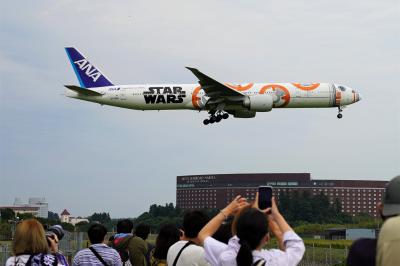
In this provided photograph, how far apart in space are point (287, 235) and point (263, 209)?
1.09ft

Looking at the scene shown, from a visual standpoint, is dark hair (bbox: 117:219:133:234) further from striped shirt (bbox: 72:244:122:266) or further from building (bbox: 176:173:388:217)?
building (bbox: 176:173:388:217)

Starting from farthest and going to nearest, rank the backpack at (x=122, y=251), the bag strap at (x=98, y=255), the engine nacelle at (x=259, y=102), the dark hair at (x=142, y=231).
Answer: the engine nacelle at (x=259, y=102)
the dark hair at (x=142, y=231)
the backpack at (x=122, y=251)
the bag strap at (x=98, y=255)

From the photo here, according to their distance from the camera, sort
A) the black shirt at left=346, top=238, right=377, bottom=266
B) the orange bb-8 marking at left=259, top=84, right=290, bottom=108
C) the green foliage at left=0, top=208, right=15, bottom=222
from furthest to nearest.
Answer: the green foliage at left=0, top=208, right=15, bottom=222 < the orange bb-8 marking at left=259, top=84, right=290, bottom=108 < the black shirt at left=346, top=238, right=377, bottom=266

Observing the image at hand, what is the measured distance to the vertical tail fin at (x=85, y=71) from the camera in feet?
180

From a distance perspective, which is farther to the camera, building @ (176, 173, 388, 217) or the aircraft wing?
building @ (176, 173, 388, 217)

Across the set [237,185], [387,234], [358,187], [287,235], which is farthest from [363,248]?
[358,187]

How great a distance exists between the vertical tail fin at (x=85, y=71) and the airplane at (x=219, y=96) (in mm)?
2484

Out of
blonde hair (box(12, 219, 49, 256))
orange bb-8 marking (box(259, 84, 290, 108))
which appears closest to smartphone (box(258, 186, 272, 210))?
blonde hair (box(12, 219, 49, 256))

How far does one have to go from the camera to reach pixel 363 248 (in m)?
5.25

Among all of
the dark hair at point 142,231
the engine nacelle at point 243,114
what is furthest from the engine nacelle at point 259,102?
the dark hair at point 142,231

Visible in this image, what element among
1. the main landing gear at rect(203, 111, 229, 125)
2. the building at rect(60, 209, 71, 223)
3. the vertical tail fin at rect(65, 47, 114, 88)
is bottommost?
the building at rect(60, 209, 71, 223)

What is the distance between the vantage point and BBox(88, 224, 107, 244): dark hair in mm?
9820

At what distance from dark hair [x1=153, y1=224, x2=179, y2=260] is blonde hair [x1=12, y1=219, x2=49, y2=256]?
8.37 ft

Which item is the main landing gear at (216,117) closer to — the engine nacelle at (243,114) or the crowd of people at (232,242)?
the engine nacelle at (243,114)
